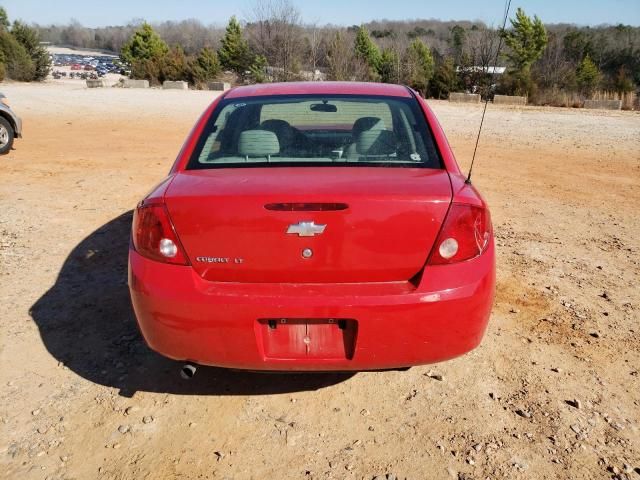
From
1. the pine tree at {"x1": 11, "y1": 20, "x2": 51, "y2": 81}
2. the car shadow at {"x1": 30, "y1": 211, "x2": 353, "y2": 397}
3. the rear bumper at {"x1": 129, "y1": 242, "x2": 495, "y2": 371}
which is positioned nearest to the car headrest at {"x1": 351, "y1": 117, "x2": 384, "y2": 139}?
the rear bumper at {"x1": 129, "y1": 242, "x2": 495, "y2": 371}

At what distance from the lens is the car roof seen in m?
3.39

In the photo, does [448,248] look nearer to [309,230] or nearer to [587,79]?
[309,230]

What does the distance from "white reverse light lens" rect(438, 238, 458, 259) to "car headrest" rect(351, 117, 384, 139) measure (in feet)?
3.18

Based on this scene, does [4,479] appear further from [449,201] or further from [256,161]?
[449,201]

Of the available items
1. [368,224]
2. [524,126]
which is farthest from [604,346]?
[524,126]

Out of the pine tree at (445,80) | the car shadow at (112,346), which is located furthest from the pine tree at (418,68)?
the car shadow at (112,346)

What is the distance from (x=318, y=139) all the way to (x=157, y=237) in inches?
48.4

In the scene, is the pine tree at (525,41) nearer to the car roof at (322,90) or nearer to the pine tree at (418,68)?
the pine tree at (418,68)

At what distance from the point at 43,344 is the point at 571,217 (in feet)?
17.8

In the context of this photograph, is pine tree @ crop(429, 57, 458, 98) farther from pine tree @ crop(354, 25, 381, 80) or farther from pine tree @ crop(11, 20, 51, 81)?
pine tree @ crop(11, 20, 51, 81)

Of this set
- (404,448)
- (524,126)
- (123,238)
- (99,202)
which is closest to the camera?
(404,448)

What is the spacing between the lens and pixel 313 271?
232cm

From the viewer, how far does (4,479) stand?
2.28 meters

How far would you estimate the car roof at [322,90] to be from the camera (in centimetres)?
339
